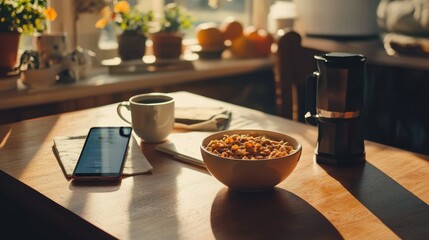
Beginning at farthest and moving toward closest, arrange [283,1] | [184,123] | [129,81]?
[283,1] < [129,81] < [184,123]

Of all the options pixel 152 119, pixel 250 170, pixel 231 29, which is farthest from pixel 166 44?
pixel 250 170

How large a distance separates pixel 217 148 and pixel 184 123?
39cm

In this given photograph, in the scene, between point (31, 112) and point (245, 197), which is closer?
point (245, 197)

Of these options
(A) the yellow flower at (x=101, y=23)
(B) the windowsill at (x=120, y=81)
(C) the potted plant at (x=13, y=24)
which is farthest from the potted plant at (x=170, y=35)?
(C) the potted plant at (x=13, y=24)

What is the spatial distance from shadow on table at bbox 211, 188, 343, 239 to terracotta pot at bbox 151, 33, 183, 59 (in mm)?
1431

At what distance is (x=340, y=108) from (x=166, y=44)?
1.31 metres

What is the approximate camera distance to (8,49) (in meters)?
1.90

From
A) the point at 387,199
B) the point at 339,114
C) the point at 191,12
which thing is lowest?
the point at 387,199

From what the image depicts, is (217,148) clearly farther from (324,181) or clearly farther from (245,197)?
(324,181)

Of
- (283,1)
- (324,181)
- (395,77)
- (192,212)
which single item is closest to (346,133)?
(324,181)

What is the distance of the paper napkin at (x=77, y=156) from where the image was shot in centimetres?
114

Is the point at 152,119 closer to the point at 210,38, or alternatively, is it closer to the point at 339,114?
the point at 339,114

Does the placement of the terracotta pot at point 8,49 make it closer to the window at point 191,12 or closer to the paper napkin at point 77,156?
the window at point 191,12

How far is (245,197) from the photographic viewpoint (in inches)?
40.5
